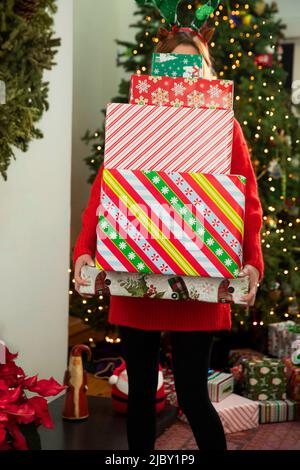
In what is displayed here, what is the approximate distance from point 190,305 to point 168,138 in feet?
1.22

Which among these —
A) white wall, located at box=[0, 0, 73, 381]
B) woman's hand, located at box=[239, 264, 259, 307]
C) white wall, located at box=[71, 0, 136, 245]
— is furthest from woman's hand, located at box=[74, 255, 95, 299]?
white wall, located at box=[71, 0, 136, 245]

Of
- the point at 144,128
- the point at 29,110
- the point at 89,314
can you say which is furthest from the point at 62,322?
the point at 144,128

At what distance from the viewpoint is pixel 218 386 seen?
8.04ft

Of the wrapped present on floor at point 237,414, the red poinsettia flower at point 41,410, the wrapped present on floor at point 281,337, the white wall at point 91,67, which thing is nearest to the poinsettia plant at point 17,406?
the red poinsettia flower at point 41,410

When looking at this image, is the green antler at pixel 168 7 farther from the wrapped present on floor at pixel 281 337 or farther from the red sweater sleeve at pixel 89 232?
the wrapped present on floor at pixel 281 337

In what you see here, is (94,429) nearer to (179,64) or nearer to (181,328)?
(181,328)

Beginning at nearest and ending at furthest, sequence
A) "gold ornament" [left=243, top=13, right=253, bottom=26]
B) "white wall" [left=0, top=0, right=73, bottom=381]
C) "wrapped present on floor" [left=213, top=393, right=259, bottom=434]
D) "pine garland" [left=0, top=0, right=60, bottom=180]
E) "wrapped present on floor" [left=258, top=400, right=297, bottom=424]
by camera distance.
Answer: "pine garland" [left=0, top=0, right=60, bottom=180]
"white wall" [left=0, top=0, right=73, bottom=381]
"wrapped present on floor" [left=213, top=393, right=259, bottom=434]
"wrapped present on floor" [left=258, top=400, right=297, bottom=424]
"gold ornament" [left=243, top=13, right=253, bottom=26]

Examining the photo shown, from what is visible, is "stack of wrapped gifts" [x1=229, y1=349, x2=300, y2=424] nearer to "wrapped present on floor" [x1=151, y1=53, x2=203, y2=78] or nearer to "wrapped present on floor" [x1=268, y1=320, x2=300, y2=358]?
"wrapped present on floor" [x1=268, y1=320, x2=300, y2=358]

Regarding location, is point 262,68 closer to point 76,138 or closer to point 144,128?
point 76,138

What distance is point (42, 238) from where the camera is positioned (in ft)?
7.63

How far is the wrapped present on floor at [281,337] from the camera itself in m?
3.07

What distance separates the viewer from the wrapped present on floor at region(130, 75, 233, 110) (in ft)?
4.24

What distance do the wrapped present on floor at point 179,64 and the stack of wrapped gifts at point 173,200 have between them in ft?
0.22

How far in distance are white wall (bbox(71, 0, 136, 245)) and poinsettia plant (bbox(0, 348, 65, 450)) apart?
6.99 feet
